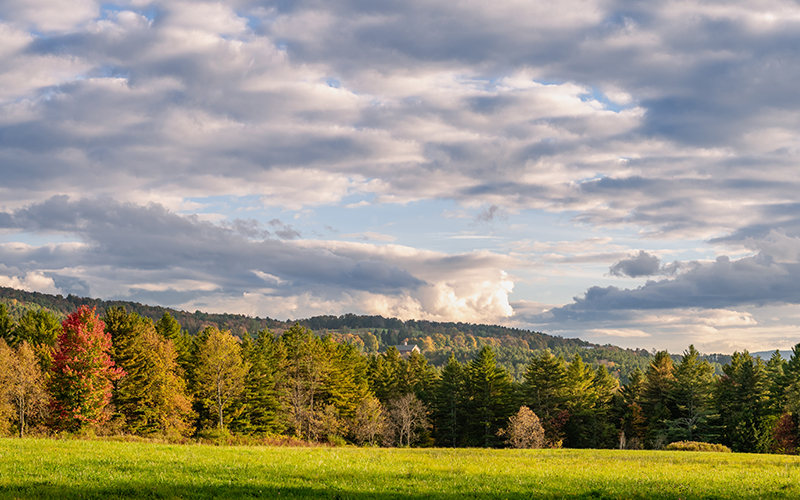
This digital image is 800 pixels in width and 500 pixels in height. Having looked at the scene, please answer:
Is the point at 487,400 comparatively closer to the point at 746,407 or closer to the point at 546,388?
the point at 546,388

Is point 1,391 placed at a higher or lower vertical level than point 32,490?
lower

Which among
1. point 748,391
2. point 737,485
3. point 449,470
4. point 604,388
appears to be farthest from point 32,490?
point 604,388

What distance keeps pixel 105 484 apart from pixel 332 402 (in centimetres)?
7187

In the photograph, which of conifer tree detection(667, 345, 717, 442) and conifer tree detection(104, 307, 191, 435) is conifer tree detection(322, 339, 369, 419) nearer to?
conifer tree detection(104, 307, 191, 435)

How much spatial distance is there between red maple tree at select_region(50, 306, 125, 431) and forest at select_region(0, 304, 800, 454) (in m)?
0.11

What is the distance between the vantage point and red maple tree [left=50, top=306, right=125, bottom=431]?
52.1m

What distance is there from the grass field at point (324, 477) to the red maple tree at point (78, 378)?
25118mm

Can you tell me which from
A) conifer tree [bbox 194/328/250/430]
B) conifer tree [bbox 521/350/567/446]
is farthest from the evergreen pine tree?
conifer tree [bbox 194/328/250/430]

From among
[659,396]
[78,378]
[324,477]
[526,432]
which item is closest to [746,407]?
[659,396]

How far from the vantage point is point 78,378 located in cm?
5225

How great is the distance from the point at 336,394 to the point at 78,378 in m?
41.9

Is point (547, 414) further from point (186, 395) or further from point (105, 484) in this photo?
point (105, 484)

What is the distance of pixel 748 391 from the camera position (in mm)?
86000

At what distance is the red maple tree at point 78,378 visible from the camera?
52.1 meters
